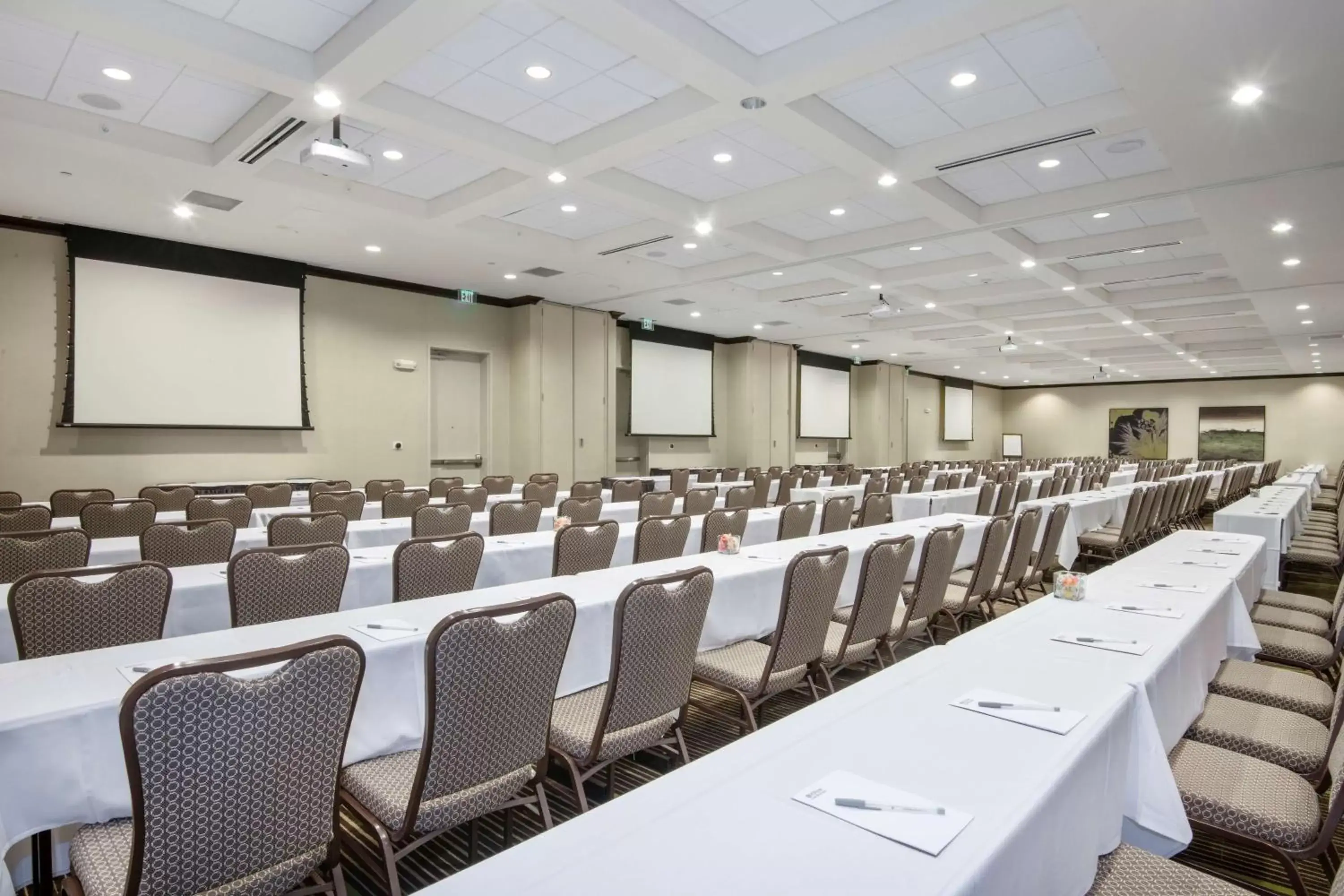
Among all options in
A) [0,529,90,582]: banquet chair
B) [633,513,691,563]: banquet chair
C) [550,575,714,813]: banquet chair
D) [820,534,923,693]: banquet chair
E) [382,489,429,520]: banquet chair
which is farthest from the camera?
[382,489,429,520]: banquet chair

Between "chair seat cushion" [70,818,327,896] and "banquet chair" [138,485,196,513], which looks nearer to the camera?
"chair seat cushion" [70,818,327,896]

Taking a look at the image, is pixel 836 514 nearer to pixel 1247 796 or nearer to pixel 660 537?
pixel 660 537

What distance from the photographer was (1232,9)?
433 centimetres

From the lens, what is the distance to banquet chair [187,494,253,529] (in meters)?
5.97

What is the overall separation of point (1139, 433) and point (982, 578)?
95.4 feet

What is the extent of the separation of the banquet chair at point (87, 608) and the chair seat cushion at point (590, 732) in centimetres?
148

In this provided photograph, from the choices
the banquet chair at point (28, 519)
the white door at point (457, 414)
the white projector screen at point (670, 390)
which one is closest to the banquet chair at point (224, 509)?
the banquet chair at point (28, 519)

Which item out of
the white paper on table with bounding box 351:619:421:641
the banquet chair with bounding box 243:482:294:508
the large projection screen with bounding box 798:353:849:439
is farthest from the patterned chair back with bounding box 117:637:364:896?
the large projection screen with bounding box 798:353:849:439

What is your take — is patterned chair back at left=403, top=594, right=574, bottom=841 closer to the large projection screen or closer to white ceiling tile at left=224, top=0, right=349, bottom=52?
white ceiling tile at left=224, top=0, right=349, bottom=52

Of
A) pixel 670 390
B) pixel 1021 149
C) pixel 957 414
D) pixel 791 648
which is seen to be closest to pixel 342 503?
pixel 791 648

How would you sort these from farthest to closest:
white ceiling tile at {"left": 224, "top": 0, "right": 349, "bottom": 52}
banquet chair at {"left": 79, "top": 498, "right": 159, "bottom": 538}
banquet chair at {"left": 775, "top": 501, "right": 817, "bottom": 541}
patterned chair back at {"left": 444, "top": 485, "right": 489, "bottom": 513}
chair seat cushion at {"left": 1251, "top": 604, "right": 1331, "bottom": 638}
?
patterned chair back at {"left": 444, "top": 485, "right": 489, "bottom": 513} < banquet chair at {"left": 775, "top": 501, "right": 817, "bottom": 541} < banquet chair at {"left": 79, "top": 498, "right": 159, "bottom": 538} < white ceiling tile at {"left": 224, "top": 0, "right": 349, "bottom": 52} < chair seat cushion at {"left": 1251, "top": 604, "right": 1331, "bottom": 638}

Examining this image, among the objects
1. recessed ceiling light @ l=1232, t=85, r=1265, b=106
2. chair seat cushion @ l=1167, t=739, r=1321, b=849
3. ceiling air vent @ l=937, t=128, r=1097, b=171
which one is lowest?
chair seat cushion @ l=1167, t=739, r=1321, b=849

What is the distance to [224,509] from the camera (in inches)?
239

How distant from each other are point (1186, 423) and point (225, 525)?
3194cm
